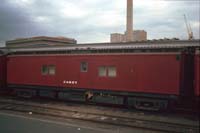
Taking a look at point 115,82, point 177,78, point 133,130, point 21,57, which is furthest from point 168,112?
point 21,57

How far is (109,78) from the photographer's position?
43.9ft

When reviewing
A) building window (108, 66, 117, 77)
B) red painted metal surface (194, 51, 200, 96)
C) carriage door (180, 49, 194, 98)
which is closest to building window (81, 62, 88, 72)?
building window (108, 66, 117, 77)

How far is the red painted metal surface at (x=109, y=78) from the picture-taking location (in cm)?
1177

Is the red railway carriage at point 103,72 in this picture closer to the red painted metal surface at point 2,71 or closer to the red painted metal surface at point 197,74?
the red painted metal surface at point 2,71

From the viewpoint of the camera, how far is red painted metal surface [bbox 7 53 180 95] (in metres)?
11.8

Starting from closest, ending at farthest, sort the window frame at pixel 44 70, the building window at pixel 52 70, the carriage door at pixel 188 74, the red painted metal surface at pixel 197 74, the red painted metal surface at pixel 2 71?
the red painted metal surface at pixel 197 74
the carriage door at pixel 188 74
the building window at pixel 52 70
the window frame at pixel 44 70
the red painted metal surface at pixel 2 71

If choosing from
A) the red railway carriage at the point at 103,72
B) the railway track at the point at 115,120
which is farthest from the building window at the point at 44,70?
the railway track at the point at 115,120

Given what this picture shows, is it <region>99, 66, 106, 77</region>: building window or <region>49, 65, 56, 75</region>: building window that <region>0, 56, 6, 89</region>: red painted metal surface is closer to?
<region>49, 65, 56, 75</region>: building window

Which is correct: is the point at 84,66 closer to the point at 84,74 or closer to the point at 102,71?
the point at 84,74

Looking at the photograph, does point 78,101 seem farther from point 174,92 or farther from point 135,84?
point 174,92

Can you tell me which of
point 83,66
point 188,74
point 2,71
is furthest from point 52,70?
point 188,74

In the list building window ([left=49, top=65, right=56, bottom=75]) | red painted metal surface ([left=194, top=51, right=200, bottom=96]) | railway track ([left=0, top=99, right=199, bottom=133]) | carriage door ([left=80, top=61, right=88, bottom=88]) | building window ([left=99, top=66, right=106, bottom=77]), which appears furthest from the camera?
building window ([left=49, top=65, right=56, bottom=75])

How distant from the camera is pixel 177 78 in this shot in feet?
37.7

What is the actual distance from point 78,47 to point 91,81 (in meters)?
2.49
